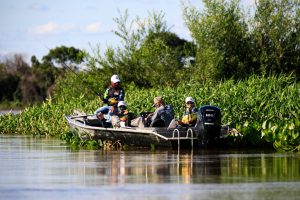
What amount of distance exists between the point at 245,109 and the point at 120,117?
349 cm

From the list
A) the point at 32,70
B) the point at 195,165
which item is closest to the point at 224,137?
the point at 195,165

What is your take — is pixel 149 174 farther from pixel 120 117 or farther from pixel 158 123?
pixel 120 117

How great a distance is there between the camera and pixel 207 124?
2538cm

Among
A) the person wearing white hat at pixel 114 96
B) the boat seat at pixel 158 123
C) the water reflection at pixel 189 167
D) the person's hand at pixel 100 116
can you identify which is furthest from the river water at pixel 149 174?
the person's hand at pixel 100 116

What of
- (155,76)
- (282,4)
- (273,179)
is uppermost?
(282,4)

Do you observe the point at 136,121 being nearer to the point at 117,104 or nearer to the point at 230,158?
the point at 117,104

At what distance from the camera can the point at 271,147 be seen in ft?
87.9

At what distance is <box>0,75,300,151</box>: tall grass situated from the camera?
2620cm

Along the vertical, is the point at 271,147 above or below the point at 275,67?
below

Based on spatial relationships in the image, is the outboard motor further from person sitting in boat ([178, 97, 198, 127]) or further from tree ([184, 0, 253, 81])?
tree ([184, 0, 253, 81])

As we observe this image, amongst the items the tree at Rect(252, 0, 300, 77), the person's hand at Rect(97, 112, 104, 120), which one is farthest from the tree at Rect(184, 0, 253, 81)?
the person's hand at Rect(97, 112, 104, 120)

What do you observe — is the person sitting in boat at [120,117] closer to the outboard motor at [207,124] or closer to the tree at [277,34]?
the outboard motor at [207,124]

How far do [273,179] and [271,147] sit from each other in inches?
343

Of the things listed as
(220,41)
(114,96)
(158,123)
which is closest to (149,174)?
(158,123)
